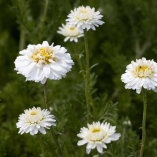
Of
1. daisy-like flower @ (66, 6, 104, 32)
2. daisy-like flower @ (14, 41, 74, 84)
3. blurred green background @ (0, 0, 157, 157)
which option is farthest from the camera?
blurred green background @ (0, 0, 157, 157)

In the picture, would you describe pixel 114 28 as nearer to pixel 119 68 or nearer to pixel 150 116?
pixel 119 68

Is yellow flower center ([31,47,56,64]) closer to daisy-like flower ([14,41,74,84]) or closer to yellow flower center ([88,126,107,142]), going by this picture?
daisy-like flower ([14,41,74,84])

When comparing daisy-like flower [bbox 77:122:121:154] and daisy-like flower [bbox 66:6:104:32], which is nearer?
daisy-like flower [bbox 77:122:121:154]

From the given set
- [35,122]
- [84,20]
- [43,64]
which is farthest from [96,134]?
[84,20]

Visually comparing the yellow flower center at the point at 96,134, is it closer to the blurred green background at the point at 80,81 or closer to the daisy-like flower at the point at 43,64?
the daisy-like flower at the point at 43,64

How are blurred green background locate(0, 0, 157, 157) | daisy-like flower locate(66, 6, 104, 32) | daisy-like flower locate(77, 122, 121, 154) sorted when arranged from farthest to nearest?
blurred green background locate(0, 0, 157, 157)
daisy-like flower locate(66, 6, 104, 32)
daisy-like flower locate(77, 122, 121, 154)

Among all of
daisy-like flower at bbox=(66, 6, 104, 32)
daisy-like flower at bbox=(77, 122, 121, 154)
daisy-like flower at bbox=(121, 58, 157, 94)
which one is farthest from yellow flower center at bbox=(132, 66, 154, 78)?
daisy-like flower at bbox=(66, 6, 104, 32)
